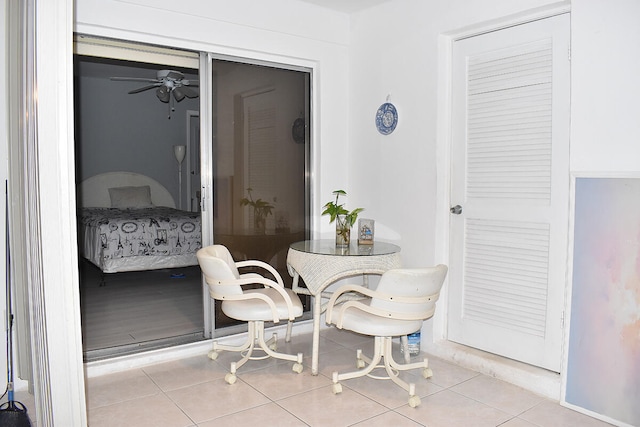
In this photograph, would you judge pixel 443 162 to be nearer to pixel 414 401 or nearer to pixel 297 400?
pixel 414 401

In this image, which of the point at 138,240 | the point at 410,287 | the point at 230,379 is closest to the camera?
the point at 410,287

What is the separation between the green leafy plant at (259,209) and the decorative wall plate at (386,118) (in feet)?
3.56

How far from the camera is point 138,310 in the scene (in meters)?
4.91

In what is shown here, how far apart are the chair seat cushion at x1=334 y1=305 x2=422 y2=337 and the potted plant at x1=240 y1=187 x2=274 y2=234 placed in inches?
52.2

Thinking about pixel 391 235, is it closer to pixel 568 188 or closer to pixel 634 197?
pixel 568 188

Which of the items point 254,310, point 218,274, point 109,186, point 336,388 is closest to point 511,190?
point 336,388

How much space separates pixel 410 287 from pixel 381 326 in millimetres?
313

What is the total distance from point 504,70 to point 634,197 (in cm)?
120

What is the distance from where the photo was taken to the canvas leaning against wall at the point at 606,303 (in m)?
2.66

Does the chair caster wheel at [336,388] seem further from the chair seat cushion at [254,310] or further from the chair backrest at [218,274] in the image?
the chair backrest at [218,274]

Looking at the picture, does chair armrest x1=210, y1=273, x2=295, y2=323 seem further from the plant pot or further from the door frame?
the door frame

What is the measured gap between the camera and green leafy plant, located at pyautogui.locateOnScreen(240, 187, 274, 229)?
4.07 meters

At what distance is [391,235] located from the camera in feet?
13.5

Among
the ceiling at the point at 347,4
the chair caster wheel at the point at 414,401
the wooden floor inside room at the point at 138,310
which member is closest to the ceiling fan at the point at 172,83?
the wooden floor inside room at the point at 138,310
